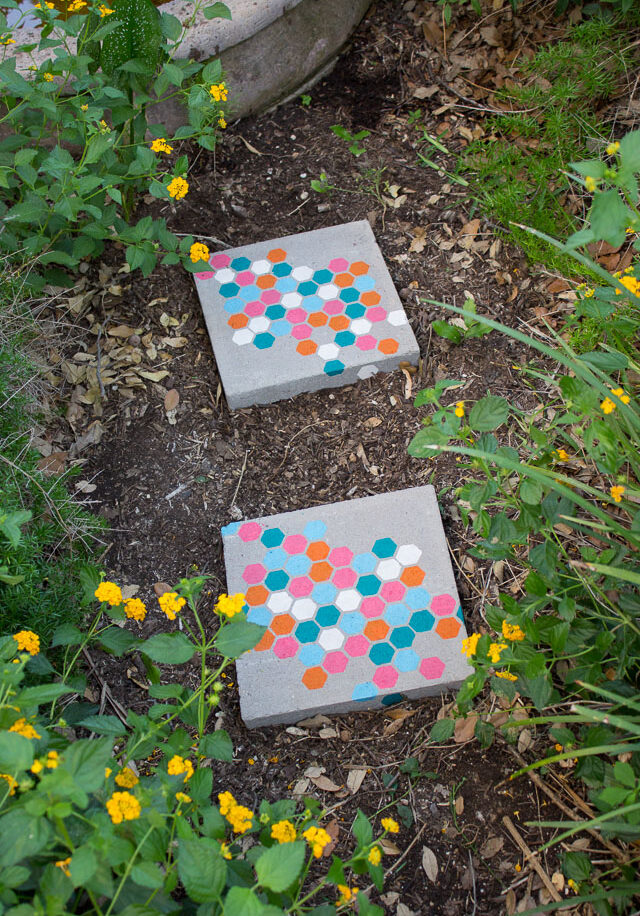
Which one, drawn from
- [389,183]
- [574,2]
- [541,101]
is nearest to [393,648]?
[389,183]

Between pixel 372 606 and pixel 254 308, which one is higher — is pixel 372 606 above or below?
below

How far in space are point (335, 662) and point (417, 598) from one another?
251mm

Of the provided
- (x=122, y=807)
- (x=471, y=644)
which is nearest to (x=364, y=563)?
(x=471, y=644)

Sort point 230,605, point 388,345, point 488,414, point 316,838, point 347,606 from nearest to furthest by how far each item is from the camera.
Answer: point 316,838 → point 230,605 → point 488,414 → point 347,606 → point 388,345

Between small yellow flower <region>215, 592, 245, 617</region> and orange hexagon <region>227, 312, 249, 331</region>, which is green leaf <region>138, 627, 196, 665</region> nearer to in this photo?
small yellow flower <region>215, 592, 245, 617</region>

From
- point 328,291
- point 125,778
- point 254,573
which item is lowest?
point 254,573

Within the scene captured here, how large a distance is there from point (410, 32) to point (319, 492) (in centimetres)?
197

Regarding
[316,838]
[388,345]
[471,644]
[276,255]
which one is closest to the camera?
[316,838]

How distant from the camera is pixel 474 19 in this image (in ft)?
9.30

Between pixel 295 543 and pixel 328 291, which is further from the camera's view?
pixel 328 291

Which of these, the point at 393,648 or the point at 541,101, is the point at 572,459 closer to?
the point at 393,648

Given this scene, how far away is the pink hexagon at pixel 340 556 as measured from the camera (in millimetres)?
1896

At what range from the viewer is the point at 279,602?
1849 mm

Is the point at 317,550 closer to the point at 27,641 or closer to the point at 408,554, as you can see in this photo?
the point at 408,554
